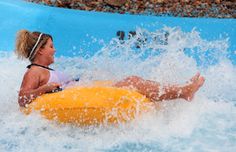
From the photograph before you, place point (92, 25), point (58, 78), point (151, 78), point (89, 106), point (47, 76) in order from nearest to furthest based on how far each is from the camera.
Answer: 1. point (89, 106)
2. point (47, 76)
3. point (58, 78)
4. point (151, 78)
5. point (92, 25)

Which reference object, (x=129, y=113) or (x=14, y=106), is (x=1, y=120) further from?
(x=129, y=113)

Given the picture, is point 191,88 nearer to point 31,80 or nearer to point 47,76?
point 47,76

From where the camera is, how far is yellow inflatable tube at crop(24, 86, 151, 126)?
3.75m

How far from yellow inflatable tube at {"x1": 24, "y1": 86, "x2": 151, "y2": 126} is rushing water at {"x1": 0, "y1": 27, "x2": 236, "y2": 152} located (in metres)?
0.07

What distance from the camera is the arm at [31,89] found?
3.88m

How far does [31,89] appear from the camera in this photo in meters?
Answer: 3.91

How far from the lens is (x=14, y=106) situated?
4.19 m

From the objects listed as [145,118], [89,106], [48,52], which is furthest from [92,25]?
[89,106]

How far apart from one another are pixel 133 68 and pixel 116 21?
4.09 ft

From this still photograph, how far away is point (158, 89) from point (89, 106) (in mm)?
600

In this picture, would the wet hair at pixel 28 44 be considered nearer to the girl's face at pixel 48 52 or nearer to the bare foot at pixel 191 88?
the girl's face at pixel 48 52

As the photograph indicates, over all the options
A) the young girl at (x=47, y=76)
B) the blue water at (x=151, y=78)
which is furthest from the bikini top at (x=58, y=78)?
the blue water at (x=151, y=78)

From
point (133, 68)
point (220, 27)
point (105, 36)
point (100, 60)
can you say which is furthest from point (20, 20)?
point (220, 27)

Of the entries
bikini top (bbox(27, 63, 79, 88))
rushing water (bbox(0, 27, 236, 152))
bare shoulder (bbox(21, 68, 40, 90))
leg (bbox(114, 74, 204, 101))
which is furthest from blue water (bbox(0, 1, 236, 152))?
bikini top (bbox(27, 63, 79, 88))
